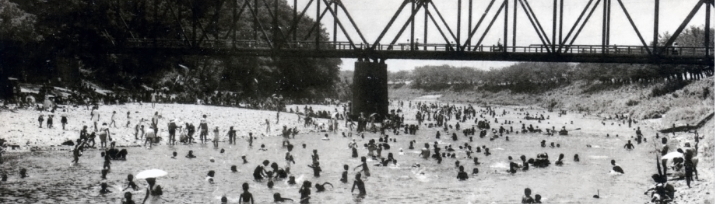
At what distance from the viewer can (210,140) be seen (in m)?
40.0

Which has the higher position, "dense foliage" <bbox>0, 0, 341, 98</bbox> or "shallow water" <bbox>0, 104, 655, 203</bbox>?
"dense foliage" <bbox>0, 0, 341, 98</bbox>

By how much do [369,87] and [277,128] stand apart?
312 inches

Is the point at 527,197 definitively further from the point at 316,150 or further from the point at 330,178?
the point at 316,150

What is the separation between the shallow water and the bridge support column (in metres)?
13.4

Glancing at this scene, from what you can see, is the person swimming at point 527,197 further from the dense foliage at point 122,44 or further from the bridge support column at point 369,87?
the dense foliage at point 122,44

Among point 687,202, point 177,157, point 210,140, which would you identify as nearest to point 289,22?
point 210,140

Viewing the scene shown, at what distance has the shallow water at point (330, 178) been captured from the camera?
22.2 m

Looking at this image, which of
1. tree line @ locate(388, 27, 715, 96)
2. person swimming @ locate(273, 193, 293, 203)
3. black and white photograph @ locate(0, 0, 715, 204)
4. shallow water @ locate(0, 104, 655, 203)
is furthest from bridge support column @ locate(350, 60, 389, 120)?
tree line @ locate(388, 27, 715, 96)

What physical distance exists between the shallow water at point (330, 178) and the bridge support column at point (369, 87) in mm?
13361

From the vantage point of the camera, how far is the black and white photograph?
76.7 ft

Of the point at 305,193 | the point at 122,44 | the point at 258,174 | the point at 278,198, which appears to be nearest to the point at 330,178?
the point at 258,174

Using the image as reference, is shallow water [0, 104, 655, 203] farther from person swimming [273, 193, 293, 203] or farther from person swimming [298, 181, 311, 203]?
person swimming [273, 193, 293, 203]

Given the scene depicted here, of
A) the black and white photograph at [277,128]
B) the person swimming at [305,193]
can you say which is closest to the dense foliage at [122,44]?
the black and white photograph at [277,128]

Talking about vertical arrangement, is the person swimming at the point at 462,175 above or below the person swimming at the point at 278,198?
above
